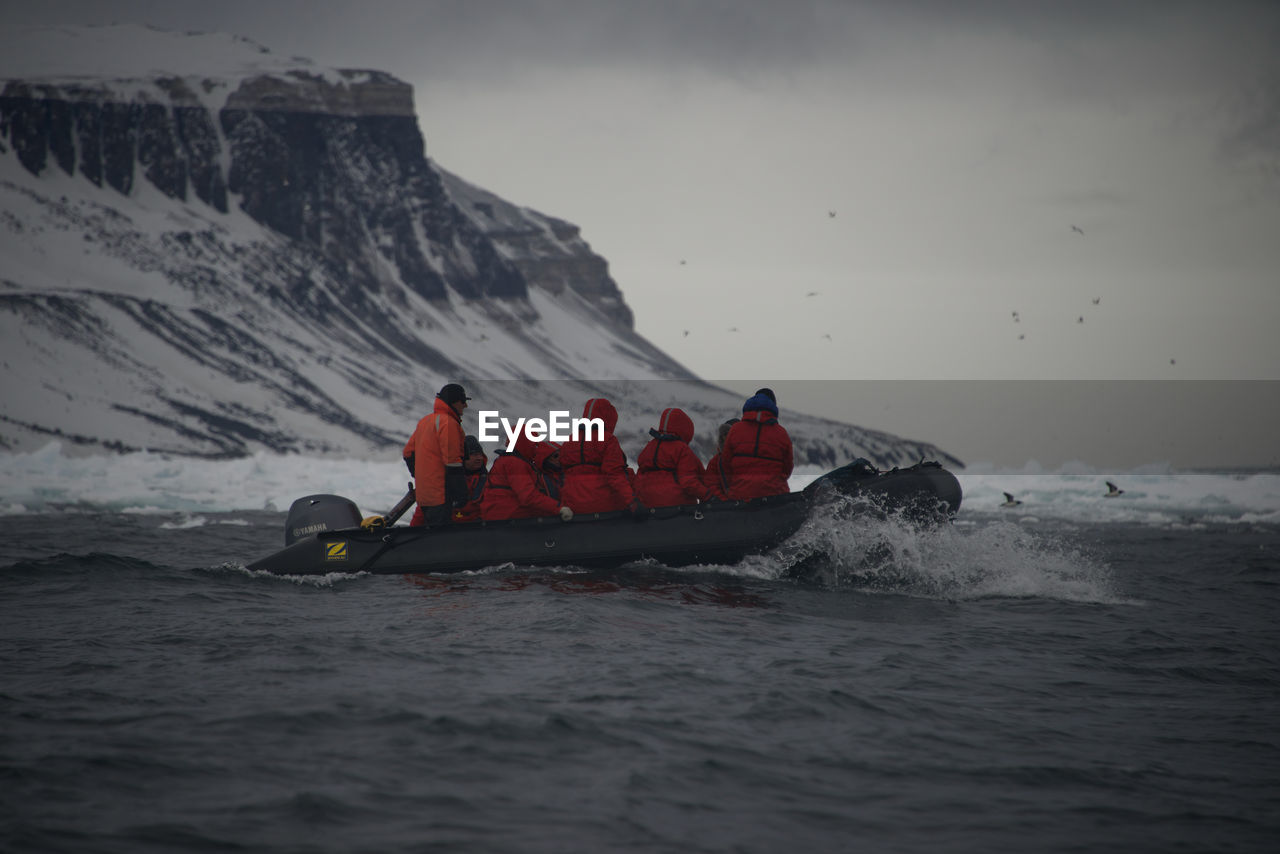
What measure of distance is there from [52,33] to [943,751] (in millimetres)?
209361

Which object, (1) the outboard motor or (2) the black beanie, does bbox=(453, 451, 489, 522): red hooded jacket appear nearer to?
(2) the black beanie

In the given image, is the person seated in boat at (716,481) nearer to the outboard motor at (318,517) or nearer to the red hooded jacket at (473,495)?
the red hooded jacket at (473,495)

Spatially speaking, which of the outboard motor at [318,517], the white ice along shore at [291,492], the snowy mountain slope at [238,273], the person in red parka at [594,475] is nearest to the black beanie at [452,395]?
the person in red parka at [594,475]

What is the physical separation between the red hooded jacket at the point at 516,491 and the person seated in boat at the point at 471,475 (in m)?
0.16

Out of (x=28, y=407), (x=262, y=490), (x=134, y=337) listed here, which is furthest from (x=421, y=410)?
(x=262, y=490)

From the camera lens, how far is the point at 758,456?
1315 cm

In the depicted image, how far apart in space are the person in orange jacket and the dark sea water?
1.06m

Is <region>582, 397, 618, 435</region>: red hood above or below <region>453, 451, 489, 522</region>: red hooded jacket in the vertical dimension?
above

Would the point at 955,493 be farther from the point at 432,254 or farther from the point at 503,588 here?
the point at 432,254

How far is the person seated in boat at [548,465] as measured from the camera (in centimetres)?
1312

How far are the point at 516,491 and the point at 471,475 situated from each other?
0.71m

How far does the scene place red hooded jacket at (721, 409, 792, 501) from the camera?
1312 cm

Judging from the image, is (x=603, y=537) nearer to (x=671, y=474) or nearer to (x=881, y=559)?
(x=671, y=474)

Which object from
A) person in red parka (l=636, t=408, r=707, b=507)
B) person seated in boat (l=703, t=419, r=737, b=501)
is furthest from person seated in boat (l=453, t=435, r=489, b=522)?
person seated in boat (l=703, t=419, r=737, b=501)
